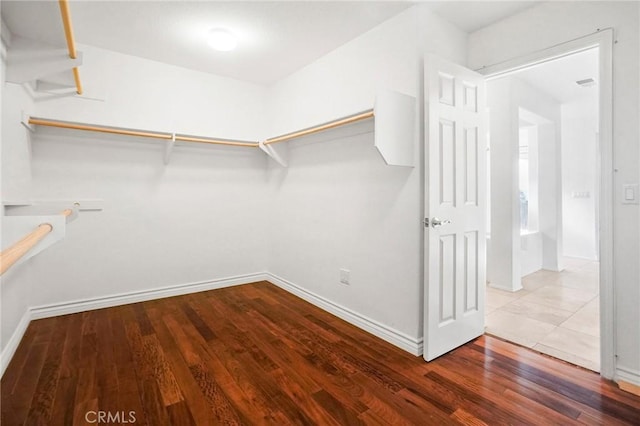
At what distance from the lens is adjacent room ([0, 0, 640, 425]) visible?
165 cm

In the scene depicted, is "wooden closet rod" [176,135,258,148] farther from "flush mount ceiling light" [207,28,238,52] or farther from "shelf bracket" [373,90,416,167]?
"shelf bracket" [373,90,416,167]

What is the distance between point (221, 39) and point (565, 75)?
3783 millimetres

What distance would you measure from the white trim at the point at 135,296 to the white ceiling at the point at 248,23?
2.24 m

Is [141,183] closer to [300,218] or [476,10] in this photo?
[300,218]

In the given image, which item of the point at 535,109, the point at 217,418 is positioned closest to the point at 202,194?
the point at 217,418

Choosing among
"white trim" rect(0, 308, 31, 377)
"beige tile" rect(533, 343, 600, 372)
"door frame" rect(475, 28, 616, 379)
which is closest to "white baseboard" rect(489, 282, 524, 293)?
"beige tile" rect(533, 343, 600, 372)

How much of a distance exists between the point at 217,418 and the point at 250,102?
3125 mm

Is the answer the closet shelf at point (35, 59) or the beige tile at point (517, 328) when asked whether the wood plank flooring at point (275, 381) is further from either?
the closet shelf at point (35, 59)

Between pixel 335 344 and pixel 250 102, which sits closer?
pixel 335 344

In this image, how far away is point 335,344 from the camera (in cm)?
223

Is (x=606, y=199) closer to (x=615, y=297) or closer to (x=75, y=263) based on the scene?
(x=615, y=297)

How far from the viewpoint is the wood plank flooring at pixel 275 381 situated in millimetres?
1508

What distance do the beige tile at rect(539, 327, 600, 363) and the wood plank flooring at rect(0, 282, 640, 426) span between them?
25 centimetres

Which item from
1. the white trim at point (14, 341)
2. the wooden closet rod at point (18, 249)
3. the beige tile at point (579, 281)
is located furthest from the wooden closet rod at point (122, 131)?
the beige tile at point (579, 281)
